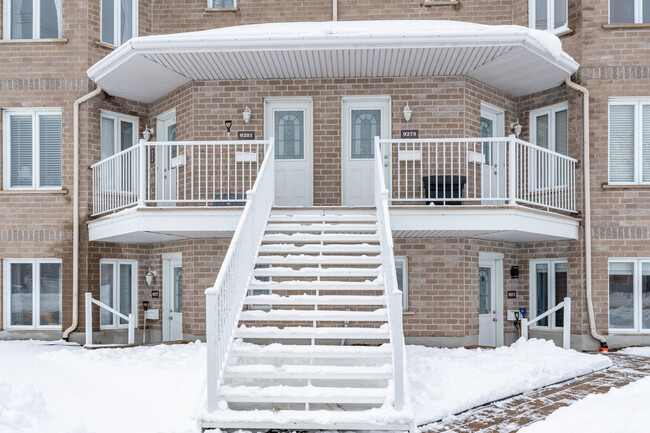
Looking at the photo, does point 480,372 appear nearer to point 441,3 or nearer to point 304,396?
point 304,396

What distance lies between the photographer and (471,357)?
9.64m

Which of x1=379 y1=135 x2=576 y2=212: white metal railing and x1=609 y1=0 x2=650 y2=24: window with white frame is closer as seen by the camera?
x1=379 y1=135 x2=576 y2=212: white metal railing

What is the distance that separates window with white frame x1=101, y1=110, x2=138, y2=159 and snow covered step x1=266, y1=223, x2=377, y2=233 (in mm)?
5245

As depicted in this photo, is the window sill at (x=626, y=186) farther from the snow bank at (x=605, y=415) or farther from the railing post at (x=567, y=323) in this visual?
the snow bank at (x=605, y=415)

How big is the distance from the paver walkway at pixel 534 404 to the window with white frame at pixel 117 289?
8.37 meters

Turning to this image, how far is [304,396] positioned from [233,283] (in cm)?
168

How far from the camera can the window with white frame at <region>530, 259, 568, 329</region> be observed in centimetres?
1241

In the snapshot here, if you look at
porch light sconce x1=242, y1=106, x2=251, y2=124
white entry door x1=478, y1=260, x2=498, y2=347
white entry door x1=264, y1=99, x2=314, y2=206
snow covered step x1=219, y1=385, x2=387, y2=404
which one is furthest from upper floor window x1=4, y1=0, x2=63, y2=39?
white entry door x1=478, y1=260, x2=498, y2=347

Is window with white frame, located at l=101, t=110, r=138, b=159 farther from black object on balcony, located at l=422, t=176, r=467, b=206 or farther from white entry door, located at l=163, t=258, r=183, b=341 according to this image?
black object on balcony, located at l=422, t=176, r=467, b=206

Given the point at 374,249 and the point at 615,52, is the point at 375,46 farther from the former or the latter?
the point at 615,52

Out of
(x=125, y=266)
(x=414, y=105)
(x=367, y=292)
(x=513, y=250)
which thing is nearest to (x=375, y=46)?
(x=414, y=105)

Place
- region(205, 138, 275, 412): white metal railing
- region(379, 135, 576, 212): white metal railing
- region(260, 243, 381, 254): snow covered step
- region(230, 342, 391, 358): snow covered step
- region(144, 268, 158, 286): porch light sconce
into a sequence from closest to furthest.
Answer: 1. region(205, 138, 275, 412): white metal railing
2. region(230, 342, 391, 358): snow covered step
3. region(260, 243, 381, 254): snow covered step
4. region(379, 135, 576, 212): white metal railing
5. region(144, 268, 158, 286): porch light sconce

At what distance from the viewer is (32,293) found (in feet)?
41.5

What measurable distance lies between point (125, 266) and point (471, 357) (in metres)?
7.68
